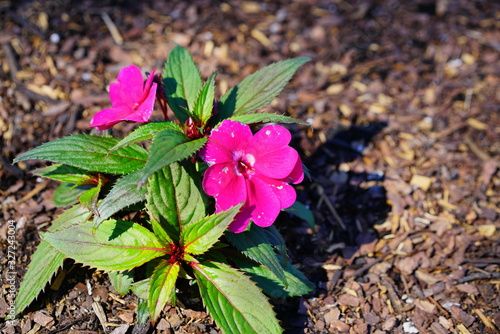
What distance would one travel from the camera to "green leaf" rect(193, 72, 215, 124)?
2266 mm

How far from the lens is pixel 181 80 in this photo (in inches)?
104

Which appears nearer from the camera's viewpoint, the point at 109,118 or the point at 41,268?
the point at 109,118

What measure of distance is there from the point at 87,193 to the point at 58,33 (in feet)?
8.46

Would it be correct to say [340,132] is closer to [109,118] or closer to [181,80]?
[181,80]

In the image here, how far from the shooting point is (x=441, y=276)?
3059mm

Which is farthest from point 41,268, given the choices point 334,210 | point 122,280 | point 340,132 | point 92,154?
point 340,132

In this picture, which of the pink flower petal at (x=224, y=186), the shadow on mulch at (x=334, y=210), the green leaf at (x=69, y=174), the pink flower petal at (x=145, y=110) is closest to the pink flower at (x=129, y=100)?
the pink flower petal at (x=145, y=110)

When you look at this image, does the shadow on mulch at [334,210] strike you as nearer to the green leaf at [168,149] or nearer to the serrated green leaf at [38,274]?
the green leaf at [168,149]

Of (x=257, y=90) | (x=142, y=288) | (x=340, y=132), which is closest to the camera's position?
(x=142, y=288)

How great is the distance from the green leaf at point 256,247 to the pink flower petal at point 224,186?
24cm

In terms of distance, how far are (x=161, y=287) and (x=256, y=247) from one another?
19.1 inches

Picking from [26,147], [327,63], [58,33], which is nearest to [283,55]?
[327,63]

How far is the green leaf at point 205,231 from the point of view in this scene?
2002 millimetres

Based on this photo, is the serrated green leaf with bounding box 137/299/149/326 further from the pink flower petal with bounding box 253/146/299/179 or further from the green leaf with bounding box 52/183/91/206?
the pink flower petal with bounding box 253/146/299/179
